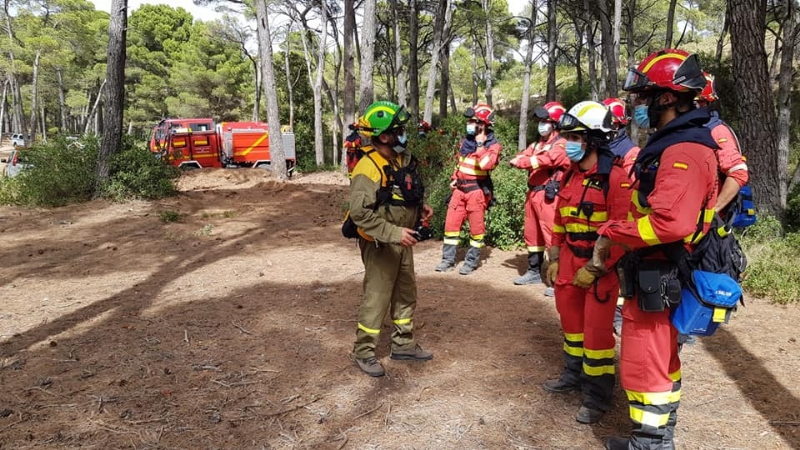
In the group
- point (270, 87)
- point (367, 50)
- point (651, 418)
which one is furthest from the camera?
point (270, 87)

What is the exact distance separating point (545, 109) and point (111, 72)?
33.0ft

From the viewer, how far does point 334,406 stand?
11.3ft

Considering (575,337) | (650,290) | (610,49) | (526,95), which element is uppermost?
(610,49)

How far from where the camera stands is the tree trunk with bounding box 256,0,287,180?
16047 millimetres

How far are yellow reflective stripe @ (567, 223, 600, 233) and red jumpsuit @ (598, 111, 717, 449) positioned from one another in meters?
0.58

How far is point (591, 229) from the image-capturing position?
10.6 ft

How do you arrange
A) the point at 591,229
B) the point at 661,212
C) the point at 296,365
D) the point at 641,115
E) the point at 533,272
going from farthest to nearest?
the point at 533,272 < the point at 296,365 < the point at 591,229 < the point at 641,115 < the point at 661,212

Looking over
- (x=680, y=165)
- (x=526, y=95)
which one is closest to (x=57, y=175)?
(x=680, y=165)

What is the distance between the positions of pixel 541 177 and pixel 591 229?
2.97 m

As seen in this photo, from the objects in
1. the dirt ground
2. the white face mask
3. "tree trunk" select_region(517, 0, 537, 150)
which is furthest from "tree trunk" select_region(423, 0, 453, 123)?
the white face mask

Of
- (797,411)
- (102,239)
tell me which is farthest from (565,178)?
(102,239)

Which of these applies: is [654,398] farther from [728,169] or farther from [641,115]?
[728,169]

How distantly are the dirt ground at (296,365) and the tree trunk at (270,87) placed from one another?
9680 millimetres

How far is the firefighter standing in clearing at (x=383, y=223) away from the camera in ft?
11.5
